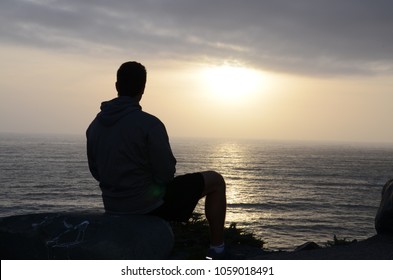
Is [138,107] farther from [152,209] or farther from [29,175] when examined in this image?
[29,175]

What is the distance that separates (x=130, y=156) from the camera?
15.4 feet

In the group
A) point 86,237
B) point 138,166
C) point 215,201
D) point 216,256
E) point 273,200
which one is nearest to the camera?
point 138,166

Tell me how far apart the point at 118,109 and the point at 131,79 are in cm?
38

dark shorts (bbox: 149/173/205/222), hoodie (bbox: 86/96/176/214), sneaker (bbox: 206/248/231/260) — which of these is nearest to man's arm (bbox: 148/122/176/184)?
hoodie (bbox: 86/96/176/214)

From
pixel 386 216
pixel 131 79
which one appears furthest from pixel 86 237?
pixel 386 216

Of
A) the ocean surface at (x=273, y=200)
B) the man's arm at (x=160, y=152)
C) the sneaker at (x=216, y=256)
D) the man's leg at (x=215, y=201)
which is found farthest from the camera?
the ocean surface at (x=273, y=200)

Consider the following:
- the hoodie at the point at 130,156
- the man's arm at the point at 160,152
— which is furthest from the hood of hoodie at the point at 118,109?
the man's arm at the point at 160,152

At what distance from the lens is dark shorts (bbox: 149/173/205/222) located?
4969 millimetres

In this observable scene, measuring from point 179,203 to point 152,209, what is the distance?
336mm

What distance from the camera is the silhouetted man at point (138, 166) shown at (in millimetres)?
4641

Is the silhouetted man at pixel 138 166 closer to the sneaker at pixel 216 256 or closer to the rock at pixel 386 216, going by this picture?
the sneaker at pixel 216 256

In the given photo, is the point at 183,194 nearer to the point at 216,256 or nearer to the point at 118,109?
the point at 216,256
